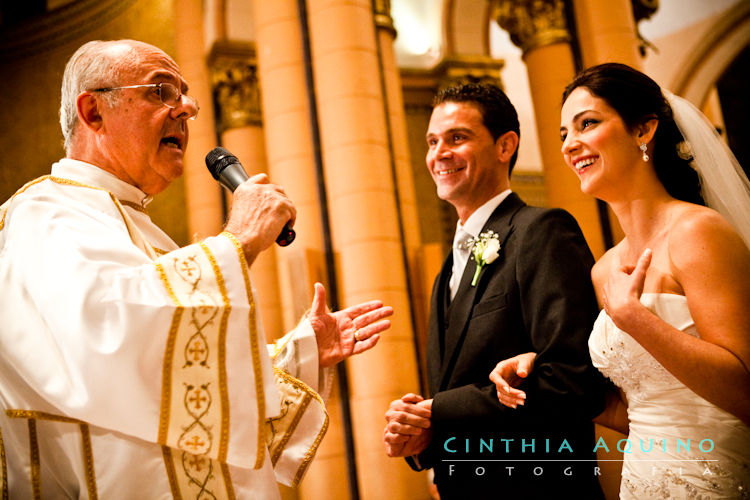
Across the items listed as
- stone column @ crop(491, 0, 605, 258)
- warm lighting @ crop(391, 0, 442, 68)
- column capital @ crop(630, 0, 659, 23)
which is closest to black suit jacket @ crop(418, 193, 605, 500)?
stone column @ crop(491, 0, 605, 258)

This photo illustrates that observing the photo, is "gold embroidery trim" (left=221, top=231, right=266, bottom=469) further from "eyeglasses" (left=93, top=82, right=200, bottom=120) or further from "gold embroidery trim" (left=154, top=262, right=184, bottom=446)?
"eyeglasses" (left=93, top=82, right=200, bottom=120)

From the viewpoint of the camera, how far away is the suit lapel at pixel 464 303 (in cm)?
224

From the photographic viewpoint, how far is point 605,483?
12.7 ft

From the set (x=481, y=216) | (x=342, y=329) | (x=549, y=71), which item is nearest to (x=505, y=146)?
(x=481, y=216)

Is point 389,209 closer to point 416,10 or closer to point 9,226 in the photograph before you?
point 9,226

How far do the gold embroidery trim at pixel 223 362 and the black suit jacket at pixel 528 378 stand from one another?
2.62ft

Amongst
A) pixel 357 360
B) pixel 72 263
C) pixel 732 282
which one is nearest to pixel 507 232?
pixel 732 282

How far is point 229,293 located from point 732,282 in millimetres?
1242

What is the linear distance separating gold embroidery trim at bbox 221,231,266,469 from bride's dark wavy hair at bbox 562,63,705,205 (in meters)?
1.13

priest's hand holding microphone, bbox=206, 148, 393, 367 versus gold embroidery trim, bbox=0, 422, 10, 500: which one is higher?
priest's hand holding microphone, bbox=206, 148, 393, 367

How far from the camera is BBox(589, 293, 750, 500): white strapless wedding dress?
1.77 m

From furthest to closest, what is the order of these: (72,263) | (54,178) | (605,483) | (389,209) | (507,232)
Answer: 1. (389,209)
2. (605,483)
3. (507,232)
4. (54,178)
5. (72,263)

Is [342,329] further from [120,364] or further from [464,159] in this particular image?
[120,364]

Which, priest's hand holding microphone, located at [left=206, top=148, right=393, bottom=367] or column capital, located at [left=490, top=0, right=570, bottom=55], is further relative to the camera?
column capital, located at [left=490, top=0, right=570, bottom=55]
